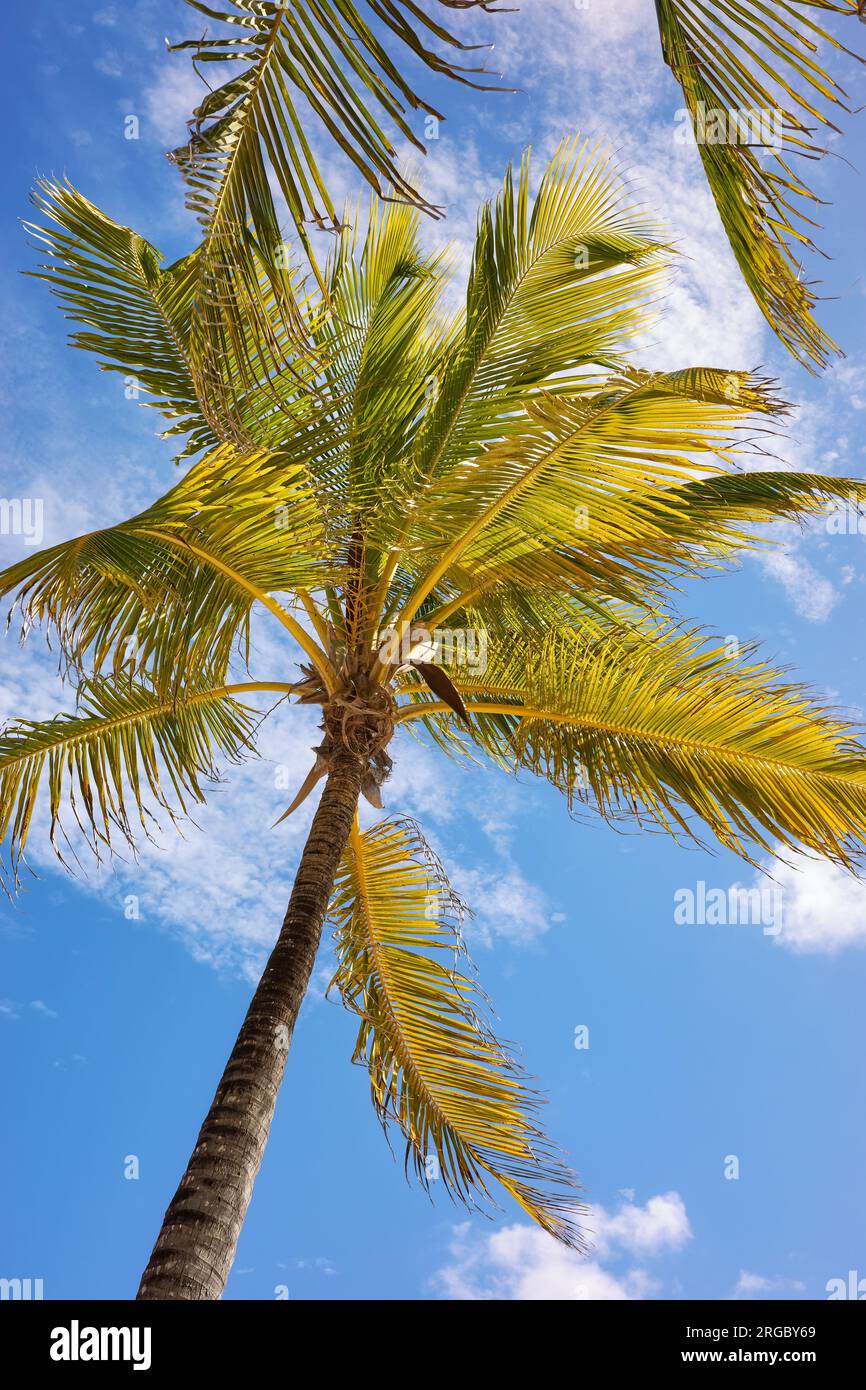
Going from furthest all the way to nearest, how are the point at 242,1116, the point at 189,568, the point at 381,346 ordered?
the point at 381,346, the point at 189,568, the point at 242,1116

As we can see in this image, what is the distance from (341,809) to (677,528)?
2304 millimetres

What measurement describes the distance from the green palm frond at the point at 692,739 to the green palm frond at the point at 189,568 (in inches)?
55.2

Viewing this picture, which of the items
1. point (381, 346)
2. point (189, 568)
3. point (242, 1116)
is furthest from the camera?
point (381, 346)

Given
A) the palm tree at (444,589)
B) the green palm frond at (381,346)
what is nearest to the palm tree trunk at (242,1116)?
the palm tree at (444,589)

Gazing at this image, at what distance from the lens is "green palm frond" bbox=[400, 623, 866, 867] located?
5.19 metres

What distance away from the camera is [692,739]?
5418mm

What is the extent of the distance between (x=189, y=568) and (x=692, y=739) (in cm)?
254

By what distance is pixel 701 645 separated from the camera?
552 centimetres

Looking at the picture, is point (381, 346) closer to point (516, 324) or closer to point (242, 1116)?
point (516, 324)

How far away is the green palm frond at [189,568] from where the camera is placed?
4.23m

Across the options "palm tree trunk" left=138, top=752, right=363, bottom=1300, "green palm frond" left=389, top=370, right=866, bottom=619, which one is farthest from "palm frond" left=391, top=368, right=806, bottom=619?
"palm tree trunk" left=138, top=752, right=363, bottom=1300

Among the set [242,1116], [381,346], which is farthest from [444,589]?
[242,1116]
